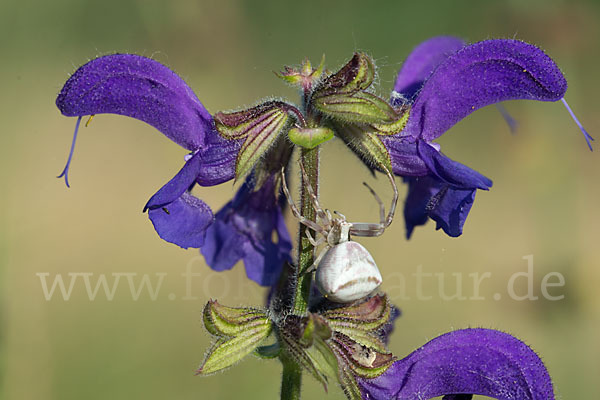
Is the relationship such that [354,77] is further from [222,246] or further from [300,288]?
[222,246]

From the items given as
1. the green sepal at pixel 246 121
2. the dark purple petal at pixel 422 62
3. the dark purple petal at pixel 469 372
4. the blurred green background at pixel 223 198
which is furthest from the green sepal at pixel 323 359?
the blurred green background at pixel 223 198

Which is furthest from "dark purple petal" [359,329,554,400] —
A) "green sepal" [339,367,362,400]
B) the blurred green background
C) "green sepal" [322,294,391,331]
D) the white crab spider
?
the blurred green background

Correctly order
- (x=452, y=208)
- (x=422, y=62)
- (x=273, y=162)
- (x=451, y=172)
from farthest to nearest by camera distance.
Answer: (x=422, y=62)
(x=273, y=162)
(x=452, y=208)
(x=451, y=172)

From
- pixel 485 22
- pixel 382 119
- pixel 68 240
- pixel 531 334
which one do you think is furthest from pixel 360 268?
pixel 485 22

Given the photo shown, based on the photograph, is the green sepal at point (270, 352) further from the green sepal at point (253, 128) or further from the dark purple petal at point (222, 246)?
the green sepal at point (253, 128)

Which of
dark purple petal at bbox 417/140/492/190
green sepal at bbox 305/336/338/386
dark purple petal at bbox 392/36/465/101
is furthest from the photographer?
dark purple petal at bbox 392/36/465/101

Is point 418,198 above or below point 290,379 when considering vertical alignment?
above

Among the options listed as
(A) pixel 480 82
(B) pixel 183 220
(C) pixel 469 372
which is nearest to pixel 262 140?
(B) pixel 183 220

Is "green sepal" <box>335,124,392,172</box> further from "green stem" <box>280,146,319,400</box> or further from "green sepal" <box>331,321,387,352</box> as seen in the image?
"green sepal" <box>331,321,387,352</box>
